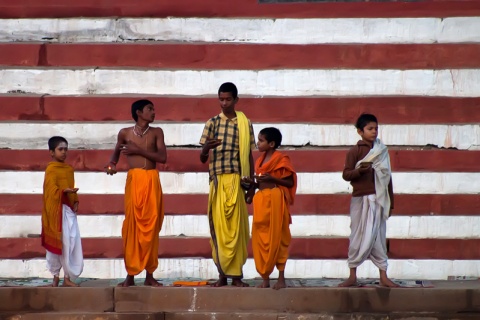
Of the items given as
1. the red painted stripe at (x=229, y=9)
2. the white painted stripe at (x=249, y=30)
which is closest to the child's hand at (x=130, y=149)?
the white painted stripe at (x=249, y=30)

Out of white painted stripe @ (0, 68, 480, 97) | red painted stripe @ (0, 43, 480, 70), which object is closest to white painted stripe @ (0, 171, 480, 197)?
white painted stripe @ (0, 68, 480, 97)

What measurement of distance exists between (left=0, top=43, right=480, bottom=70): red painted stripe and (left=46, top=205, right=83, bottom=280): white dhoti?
7.07 feet

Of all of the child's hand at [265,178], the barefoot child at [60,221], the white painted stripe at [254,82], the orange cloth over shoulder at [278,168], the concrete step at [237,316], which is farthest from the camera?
the white painted stripe at [254,82]

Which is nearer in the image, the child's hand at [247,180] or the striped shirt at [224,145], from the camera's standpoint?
the child's hand at [247,180]

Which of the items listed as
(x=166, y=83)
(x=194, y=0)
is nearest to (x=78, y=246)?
(x=166, y=83)

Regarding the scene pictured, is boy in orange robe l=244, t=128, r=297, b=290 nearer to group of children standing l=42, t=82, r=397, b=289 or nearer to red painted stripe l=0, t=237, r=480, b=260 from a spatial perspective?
group of children standing l=42, t=82, r=397, b=289

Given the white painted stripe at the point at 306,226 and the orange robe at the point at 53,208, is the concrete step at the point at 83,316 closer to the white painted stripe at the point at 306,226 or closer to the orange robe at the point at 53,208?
the orange robe at the point at 53,208

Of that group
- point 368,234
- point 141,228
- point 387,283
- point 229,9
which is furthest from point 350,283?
point 229,9

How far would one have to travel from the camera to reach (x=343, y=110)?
12.1m

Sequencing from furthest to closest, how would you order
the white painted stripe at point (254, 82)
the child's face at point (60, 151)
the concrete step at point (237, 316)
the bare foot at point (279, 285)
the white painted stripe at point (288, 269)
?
1. the white painted stripe at point (254, 82)
2. the white painted stripe at point (288, 269)
3. the child's face at point (60, 151)
4. the bare foot at point (279, 285)
5. the concrete step at point (237, 316)

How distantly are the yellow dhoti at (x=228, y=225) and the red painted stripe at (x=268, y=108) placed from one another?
5.60ft

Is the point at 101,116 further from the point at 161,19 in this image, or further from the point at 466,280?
the point at 466,280

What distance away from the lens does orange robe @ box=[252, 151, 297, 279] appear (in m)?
10.3

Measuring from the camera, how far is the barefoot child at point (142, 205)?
34.1 ft
